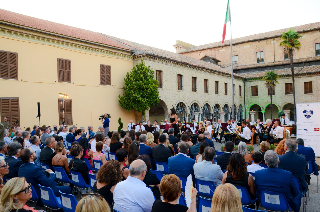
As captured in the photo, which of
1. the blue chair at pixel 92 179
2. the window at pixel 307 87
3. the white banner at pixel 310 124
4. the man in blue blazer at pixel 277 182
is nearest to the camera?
the man in blue blazer at pixel 277 182

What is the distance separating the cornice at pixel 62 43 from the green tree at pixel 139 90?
1806 mm

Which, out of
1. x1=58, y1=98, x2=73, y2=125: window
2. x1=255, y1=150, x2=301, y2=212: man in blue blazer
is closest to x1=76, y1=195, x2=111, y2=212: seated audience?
x1=255, y1=150, x2=301, y2=212: man in blue blazer

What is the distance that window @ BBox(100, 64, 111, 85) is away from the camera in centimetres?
1939

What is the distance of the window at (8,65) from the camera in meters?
14.4

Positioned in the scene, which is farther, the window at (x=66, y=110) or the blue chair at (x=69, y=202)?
the window at (x=66, y=110)

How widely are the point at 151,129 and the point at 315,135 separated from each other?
10155 mm

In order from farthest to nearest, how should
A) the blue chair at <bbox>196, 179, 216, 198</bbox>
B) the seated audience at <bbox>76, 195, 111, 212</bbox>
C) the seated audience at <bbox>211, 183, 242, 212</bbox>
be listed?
the blue chair at <bbox>196, 179, 216, 198</bbox>, the seated audience at <bbox>211, 183, 242, 212</bbox>, the seated audience at <bbox>76, 195, 111, 212</bbox>

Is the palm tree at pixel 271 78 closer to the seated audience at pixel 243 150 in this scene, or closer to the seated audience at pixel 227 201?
the seated audience at pixel 243 150

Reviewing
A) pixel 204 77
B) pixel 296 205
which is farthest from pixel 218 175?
pixel 204 77

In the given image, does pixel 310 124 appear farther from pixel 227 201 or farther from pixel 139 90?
pixel 139 90

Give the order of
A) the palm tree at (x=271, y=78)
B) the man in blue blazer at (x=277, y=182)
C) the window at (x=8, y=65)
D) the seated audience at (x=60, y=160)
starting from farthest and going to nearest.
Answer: the palm tree at (x=271, y=78)
the window at (x=8, y=65)
the seated audience at (x=60, y=160)
the man in blue blazer at (x=277, y=182)

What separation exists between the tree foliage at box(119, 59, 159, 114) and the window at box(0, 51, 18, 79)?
759cm

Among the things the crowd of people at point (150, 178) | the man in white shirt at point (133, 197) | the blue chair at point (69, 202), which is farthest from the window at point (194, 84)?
the man in white shirt at point (133, 197)

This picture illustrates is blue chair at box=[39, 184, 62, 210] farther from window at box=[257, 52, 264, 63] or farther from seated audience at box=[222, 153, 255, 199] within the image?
window at box=[257, 52, 264, 63]
